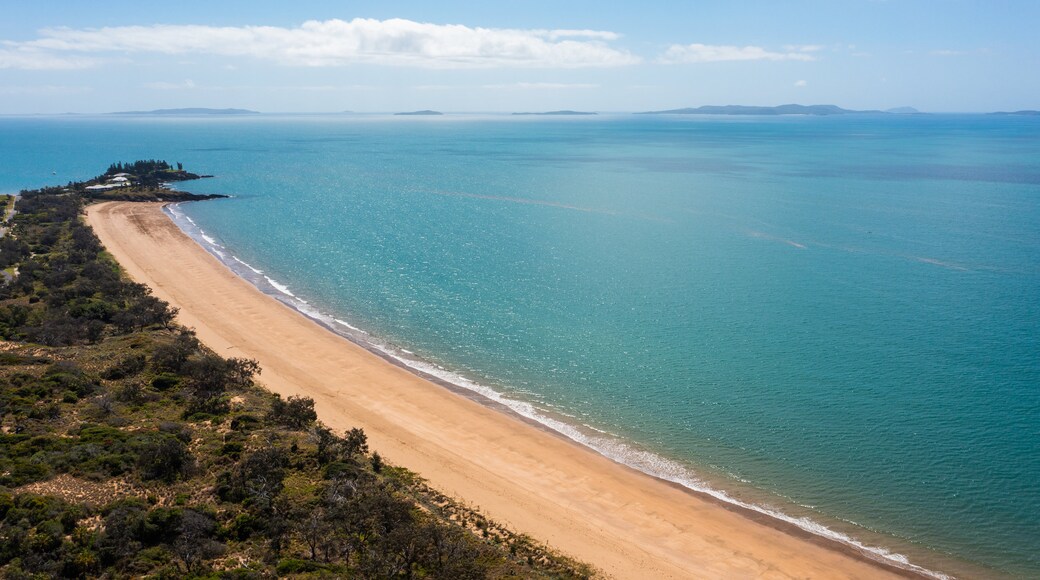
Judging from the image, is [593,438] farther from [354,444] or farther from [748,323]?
[748,323]

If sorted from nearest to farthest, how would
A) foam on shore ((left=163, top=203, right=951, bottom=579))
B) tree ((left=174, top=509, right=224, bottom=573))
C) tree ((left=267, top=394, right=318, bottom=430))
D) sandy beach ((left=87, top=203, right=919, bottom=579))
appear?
tree ((left=174, top=509, right=224, bottom=573)) < sandy beach ((left=87, top=203, right=919, bottom=579)) < foam on shore ((left=163, top=203, right=951, bottom=579)) < tree ((left=267, top=394, right=318, bottom=430))

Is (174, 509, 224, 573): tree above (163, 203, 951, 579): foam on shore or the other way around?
above

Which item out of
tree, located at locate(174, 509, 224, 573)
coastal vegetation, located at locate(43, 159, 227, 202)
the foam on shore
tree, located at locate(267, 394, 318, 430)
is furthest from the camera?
coastal vegetation, located at locate(43, 159, 227, 202)

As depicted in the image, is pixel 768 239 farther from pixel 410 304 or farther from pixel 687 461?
pixel 687 461

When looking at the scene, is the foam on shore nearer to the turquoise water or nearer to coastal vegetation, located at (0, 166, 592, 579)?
the turquoise water

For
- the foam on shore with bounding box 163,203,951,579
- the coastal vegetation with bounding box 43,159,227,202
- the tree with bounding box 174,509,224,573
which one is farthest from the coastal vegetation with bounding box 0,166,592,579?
the coastal vegetation with bounding box 43,159,227,202

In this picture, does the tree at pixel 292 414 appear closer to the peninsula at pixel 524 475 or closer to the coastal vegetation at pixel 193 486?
the coastal vegetation at pixel 193 486

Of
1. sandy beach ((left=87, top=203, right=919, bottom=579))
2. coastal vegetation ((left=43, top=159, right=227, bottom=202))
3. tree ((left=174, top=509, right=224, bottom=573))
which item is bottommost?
sandy beach ((left=87, top=203, right=919, bottom=579))

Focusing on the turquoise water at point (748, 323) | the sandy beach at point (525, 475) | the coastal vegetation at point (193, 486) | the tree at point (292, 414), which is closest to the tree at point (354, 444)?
the coastal vegetation at point (193, 486)
